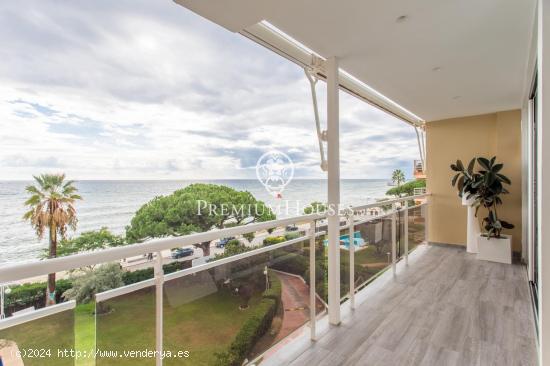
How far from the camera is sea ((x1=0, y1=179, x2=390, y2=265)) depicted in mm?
11367

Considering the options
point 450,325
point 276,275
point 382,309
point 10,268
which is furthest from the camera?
point 382,309

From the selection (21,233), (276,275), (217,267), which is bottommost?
(21,233)

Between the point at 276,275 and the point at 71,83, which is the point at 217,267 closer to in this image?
the point at 276,275

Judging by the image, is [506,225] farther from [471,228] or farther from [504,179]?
[504,179]

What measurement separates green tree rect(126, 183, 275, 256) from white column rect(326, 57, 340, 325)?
10.7 metres

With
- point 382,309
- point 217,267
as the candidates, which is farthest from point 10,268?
point 382,309

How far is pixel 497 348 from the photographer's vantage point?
85.0 inches

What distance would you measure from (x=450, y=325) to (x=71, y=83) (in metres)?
18.5

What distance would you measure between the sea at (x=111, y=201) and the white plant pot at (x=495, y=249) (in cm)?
254

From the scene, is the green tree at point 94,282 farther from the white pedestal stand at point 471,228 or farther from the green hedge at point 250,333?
the white pedestal stand at point 471,228

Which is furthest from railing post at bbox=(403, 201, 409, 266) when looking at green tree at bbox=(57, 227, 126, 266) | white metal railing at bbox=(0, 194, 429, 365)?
green tree at bbox=(57, 227, 126, 266)

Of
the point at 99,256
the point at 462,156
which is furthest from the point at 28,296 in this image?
the point at 462,156

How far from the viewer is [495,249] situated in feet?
14.5

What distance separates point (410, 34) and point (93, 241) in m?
17.1
